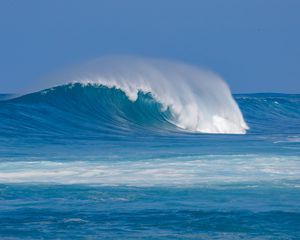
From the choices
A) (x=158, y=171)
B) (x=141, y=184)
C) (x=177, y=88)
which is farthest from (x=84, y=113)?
(x=141, y=184)

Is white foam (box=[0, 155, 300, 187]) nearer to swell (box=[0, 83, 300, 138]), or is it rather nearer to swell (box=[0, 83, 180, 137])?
swell (box=[0, 83, 300, 138])

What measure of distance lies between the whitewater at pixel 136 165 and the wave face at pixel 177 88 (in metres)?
0.06

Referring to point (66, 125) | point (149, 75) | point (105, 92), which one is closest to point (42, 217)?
point (66, 125)

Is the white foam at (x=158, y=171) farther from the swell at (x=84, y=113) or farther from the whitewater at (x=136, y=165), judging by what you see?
the swell at (x=84, y=113)

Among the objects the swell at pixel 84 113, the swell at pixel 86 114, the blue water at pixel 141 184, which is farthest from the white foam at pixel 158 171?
the swell at pixel 84 113

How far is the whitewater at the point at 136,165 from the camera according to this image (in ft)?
28.3

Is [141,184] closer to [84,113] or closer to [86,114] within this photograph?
[86,114]

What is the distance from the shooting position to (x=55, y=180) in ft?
38.0

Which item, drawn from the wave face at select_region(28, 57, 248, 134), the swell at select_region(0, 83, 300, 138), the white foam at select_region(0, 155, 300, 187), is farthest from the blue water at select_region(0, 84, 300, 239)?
the wave face at select_region(28, 57, 248, 134)

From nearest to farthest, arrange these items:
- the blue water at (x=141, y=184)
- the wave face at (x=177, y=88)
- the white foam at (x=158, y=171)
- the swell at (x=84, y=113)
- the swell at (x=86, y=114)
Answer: the blue water at (x=141, y=184), the white foam at (x=158, y=171), the swell at (x=86, y=114), the swell at (x=84, y=113), the wave face at (x=177, y=88)

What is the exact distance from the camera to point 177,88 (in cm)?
2908

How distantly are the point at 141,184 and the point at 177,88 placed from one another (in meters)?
18.0

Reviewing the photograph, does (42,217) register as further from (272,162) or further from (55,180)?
(272,162)

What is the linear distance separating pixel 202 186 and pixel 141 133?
11.3 meters
